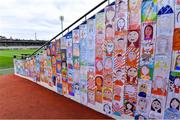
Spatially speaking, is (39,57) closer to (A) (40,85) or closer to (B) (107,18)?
(A) (40,85)

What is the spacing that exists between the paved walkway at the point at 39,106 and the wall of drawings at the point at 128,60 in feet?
1.04

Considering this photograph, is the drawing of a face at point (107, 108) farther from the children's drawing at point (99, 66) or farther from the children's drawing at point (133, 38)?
the children's drawing at point (133, 38)

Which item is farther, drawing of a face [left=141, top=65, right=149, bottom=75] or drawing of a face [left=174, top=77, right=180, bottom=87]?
drawing of a face [left=141, top=65, right=149, bottom=75]

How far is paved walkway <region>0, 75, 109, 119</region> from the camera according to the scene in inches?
163

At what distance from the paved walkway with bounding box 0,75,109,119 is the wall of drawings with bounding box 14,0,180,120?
0.32 m

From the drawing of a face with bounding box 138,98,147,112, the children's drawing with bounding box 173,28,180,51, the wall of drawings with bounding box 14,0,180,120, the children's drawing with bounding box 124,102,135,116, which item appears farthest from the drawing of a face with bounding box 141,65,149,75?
the children's drawing with bounding box 124,102,135,116

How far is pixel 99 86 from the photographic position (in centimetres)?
421

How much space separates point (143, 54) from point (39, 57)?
5.12m

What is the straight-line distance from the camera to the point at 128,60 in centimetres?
344

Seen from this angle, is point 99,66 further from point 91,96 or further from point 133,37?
point 133,37

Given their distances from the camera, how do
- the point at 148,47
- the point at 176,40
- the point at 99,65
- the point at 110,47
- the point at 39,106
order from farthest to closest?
the point at 39,106
the point at 99,65
the point at 110,47
the point at 148,47
the point at 176,40

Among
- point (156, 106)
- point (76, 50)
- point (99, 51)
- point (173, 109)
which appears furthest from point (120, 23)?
point (173, 109)

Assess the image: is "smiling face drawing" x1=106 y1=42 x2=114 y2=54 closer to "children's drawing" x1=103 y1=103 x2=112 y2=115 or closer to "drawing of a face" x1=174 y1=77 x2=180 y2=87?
"children's drawing" x1=103 y1=103 x2=112 y2=115

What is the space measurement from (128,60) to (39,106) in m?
3.04
